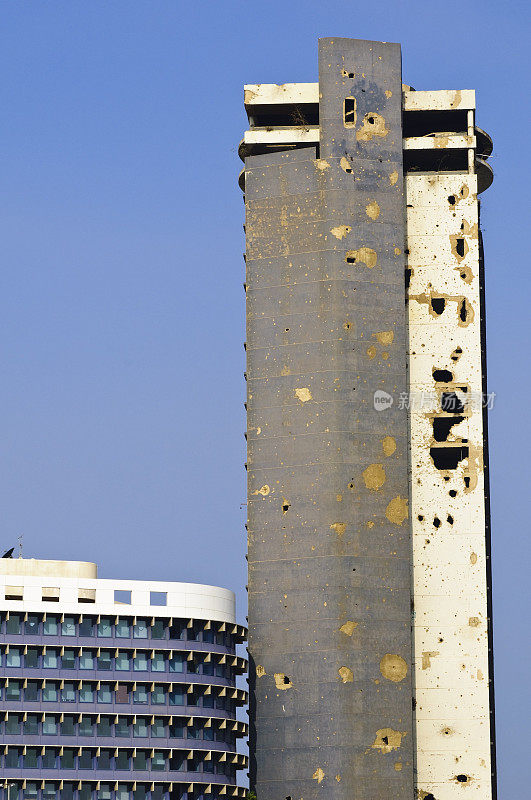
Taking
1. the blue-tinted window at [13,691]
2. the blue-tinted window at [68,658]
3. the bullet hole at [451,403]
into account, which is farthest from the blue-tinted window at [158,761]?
the bullet hole at [451,403]

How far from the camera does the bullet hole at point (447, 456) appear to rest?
13000 cm

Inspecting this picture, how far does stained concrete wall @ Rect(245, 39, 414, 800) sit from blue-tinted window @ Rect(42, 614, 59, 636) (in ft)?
56.8

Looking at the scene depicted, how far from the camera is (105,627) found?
119 m

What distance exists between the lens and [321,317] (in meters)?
129

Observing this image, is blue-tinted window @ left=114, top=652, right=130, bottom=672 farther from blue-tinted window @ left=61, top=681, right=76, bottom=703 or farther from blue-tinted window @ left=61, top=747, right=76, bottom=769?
blue-tinted window @ left=61, top=747, right=76, bottom=769

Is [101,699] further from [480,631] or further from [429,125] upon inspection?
[429,125]

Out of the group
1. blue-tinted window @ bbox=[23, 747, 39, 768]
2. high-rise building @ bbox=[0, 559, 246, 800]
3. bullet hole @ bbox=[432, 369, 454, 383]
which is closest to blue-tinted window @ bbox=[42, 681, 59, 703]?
high-rise building @ bbox=[0, 559, 246, 800]

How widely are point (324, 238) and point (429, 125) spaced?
16.9 m

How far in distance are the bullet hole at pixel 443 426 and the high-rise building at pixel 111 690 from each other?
23.2 m

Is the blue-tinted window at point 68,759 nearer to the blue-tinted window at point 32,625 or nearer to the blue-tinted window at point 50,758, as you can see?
the blue-tinted window at point 50,758

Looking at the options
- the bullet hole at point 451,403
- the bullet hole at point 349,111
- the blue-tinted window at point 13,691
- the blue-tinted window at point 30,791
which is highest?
the bullet hole at point 349,111

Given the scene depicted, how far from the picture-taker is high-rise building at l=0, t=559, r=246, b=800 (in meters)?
115

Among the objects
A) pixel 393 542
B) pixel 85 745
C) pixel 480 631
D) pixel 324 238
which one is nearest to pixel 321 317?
pixel 324 238

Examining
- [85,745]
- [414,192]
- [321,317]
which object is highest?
[414,192]
